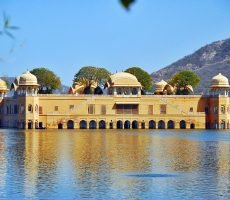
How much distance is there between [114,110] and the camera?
79438 mm

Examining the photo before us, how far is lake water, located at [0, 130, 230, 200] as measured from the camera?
20.6 metres

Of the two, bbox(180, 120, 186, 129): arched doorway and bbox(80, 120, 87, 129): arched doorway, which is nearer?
bbox(80, 120, 87, 129): arched doorway

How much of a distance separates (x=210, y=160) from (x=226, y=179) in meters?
8.14

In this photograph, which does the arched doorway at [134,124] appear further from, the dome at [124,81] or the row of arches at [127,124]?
the dome at [124,81]

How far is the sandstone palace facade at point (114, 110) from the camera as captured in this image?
78562 millimetres

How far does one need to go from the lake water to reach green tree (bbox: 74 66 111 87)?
5060 cm

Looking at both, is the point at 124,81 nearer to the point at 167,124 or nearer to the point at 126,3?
the point at 167,124

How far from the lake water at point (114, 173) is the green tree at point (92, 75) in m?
50.6

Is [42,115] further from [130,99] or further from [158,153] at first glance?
[158,153]

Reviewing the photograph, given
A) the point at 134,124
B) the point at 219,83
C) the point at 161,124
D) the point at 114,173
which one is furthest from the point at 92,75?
the point at 114,173

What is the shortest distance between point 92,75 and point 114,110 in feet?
39.2

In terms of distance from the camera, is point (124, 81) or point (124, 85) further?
point (124, 81)

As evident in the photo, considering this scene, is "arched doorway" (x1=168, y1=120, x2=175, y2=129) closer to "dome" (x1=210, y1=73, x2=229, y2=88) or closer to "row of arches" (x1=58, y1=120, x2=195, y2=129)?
"row of arches" (x1=58, y1=120, x2=195, y2=129)

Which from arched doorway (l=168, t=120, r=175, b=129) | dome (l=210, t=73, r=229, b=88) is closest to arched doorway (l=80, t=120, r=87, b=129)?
arched doorway (l=168, t=120, r=175, b=129)
